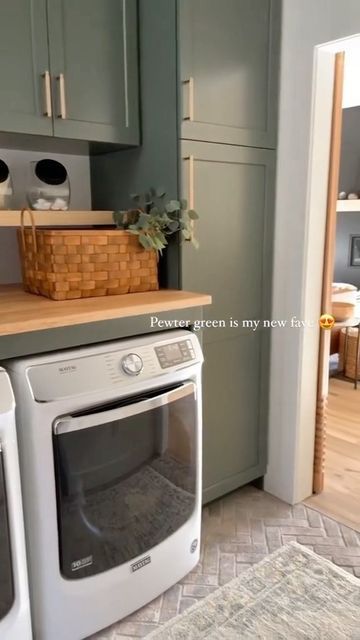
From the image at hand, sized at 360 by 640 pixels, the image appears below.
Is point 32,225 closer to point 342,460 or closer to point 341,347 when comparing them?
point 342,460

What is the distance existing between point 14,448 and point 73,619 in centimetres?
62

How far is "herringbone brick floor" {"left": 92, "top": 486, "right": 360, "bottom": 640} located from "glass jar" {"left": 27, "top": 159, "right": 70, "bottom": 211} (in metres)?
1.47

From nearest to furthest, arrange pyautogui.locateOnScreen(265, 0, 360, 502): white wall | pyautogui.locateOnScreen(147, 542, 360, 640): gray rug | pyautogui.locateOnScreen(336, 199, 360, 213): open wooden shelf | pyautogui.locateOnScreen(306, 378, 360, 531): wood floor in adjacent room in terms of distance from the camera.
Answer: pyautogui.locateOnScreen(147, 542, 360, 640): gray rug → pyautogui.locateOnScreen(265, 0, 360, 502): white wall → pyautogui.locateOnScreen(306, 378, 360, 531): wood floor in adjacent room → pyautogui.locateOnScreen(336, 199, 360, 213): open wooden shelf

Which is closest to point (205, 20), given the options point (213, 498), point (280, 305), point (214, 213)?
point (214, 213)

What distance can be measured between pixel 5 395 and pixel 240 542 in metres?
1.25

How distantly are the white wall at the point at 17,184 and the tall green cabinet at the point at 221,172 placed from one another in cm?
9

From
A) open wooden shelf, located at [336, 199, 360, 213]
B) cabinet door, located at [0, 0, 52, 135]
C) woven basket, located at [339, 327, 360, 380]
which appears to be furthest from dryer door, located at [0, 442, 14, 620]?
open wooden shelf, located at [336, 199, 360, 213]

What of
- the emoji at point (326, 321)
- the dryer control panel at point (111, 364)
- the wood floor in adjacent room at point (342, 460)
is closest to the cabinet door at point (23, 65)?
the dryer control panel at point (111, 364)

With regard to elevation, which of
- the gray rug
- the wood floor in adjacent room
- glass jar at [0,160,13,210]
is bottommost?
the gray rug

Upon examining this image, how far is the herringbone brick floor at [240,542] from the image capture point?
5.49 ft

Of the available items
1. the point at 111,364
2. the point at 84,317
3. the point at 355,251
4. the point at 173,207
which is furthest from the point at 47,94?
the point at 355,251

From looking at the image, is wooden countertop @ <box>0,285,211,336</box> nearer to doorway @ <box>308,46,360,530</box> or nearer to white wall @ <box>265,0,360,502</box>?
white wall @ <box>265,0,360,502</box>

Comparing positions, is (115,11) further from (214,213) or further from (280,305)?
(280,305)

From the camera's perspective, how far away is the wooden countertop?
1.35 m
